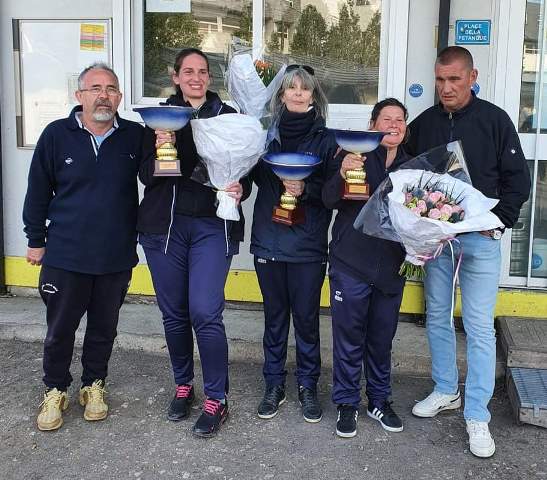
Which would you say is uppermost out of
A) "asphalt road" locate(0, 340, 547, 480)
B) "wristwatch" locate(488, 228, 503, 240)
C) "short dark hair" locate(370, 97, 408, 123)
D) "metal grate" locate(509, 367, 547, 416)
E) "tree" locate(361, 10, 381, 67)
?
"tree" locate(361, 10, 381, 67)

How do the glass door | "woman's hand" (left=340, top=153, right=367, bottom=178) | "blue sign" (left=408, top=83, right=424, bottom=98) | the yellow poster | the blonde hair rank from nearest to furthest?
"woman's hand" (left=340, top=153, right=367, bottom=178)
the blonde hair
the glass door
"blue sign" (left=408, top=83, right=424, bottom=98)
the yellow poster

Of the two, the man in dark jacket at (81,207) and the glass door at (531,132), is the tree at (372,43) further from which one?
the man in dark jacket at (81,207)

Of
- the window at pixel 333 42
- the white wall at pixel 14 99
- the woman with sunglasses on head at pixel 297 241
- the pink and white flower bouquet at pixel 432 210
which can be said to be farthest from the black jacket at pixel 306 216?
the white wall at pixel 14 99

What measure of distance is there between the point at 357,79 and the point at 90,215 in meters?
2.32

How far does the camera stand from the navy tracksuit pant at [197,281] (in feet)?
11.0

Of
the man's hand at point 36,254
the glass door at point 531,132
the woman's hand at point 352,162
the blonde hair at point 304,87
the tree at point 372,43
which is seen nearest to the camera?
the woman's hand at point 352,162

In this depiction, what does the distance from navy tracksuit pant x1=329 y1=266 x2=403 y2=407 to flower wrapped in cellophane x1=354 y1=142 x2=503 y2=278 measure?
293mm

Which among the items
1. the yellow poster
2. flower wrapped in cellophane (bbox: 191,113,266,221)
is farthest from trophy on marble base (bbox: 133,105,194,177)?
the yellow poster

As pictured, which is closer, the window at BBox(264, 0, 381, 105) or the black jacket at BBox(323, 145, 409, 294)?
the black jacket at BBox(323, 145, 409, 294)

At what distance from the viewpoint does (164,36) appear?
501 cm

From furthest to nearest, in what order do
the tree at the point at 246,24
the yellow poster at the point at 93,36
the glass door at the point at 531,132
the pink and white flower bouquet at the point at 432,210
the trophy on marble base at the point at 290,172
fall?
the yellow poster at the point at 93,36, the tree at the point at 246,24, the glass door at the point at 531,132, the trophy on marble base at the point at 290,172, the pink and white flower bouquet at the point at 432,210

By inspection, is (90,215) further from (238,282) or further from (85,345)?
(238,282)

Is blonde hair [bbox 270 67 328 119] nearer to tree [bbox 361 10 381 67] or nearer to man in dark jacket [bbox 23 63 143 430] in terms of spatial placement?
man in dark jacket [bbox 23 63 143 430]

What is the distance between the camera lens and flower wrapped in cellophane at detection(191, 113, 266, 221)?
3.19 metres
